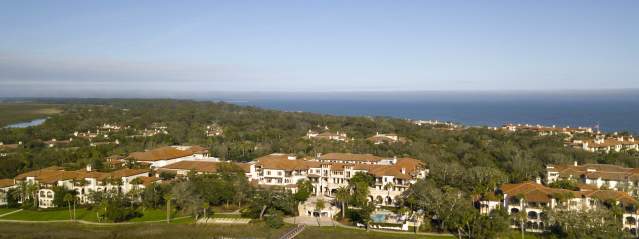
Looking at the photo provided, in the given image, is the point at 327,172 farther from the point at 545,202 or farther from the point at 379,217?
the point at 545,202

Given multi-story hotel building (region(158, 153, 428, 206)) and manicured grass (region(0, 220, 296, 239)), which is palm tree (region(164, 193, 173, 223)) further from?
multi-story hotel building (region(158, 153, 428, 206))

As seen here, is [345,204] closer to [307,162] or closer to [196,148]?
[307,162]

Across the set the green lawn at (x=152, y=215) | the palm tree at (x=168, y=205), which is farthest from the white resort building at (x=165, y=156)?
the palm tree at (x=168, y=205)

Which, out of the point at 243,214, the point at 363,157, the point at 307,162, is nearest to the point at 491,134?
the point at 363,157

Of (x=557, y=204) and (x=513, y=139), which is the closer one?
(x=557, y=204)

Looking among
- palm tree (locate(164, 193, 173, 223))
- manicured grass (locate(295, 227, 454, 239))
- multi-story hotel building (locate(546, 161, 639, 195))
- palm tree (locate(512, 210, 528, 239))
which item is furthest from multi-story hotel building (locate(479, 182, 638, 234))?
palm tree (locate(164, 193, 173, 223))

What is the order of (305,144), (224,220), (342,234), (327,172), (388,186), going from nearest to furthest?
(342,234), (224,220), (388,186), (327,172), (305,144)

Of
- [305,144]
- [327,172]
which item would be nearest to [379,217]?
[327,172]

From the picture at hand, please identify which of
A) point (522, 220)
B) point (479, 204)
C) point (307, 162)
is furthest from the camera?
point (307, 162)
